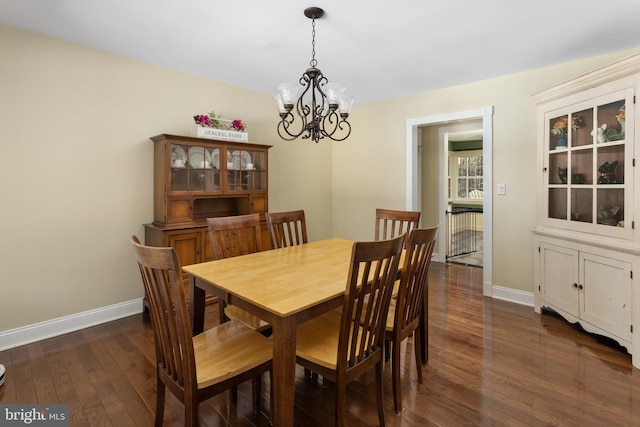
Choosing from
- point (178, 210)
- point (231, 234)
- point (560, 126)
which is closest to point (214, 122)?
point (178, 210)

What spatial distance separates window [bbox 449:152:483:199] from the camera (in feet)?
26.6

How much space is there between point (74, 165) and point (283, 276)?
226 centimetres

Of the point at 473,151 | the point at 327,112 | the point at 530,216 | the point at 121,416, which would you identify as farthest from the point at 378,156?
the point at 473,151

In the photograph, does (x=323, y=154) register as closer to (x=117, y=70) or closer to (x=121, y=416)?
(x=117, y=70)

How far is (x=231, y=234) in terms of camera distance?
2395mm

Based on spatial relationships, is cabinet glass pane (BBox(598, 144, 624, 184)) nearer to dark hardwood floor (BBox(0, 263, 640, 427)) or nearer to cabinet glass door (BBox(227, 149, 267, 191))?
dark hardwood floor (BBox(0, 263, 640, 427))

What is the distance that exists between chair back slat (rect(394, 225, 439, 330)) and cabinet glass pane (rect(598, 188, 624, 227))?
1723 mm

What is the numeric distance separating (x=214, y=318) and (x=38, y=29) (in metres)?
2.78

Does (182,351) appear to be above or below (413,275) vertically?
below

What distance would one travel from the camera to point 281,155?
174 inches

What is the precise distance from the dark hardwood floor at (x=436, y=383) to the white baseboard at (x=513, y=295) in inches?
19.9

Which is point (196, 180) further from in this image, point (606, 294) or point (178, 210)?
point (606, 294)

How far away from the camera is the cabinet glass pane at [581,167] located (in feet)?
8.77

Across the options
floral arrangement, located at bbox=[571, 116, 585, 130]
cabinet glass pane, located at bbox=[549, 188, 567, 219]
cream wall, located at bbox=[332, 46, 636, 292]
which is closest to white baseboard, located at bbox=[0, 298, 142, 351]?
cream wall, located at bbox=[332, 46, 636, 292]
